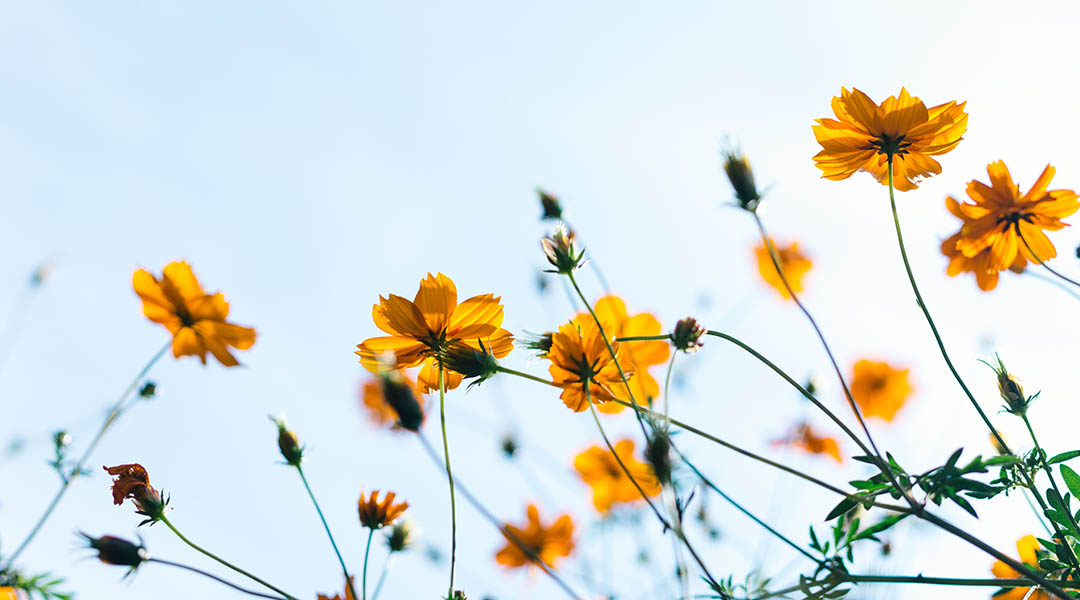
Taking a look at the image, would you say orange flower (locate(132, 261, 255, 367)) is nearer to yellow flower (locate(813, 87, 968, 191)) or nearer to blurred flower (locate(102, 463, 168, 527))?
blurred flower (locate(102, 463, 168, 527))

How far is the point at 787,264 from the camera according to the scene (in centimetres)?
291

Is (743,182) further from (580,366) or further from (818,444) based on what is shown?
(818,444)

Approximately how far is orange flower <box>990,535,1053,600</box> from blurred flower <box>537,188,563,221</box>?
1021mm

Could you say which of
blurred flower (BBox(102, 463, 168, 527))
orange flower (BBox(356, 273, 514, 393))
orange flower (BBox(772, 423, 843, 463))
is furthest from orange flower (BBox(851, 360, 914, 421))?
blurred flower (BBox(102, 463, 168, 527))

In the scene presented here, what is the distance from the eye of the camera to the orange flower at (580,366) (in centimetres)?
116

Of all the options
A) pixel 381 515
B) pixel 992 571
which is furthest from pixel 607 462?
pixel 992 571

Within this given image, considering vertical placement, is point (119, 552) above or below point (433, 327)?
below

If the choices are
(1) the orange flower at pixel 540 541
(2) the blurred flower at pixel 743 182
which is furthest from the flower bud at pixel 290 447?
(1) the orange flower at pixel 540 541

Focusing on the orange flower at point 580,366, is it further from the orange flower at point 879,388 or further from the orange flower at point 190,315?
the orange flower at point 879,388

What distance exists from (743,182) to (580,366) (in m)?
0.42

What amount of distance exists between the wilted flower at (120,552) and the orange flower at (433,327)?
1.36 feet

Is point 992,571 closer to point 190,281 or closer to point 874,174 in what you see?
point 874,174

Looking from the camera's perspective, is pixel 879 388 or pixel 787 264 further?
pixel 787 264

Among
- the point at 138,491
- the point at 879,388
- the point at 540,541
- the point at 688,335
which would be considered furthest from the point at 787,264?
the point at 138,491
